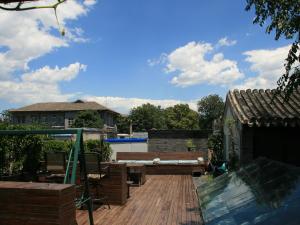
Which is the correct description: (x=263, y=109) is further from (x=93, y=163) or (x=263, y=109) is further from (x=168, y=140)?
(x=168, y=140)

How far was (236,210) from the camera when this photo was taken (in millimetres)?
5836

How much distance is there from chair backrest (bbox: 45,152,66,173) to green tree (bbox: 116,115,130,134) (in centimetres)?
8150

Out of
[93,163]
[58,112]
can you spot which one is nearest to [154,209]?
[93,163]

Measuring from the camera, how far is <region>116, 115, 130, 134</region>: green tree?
299ft

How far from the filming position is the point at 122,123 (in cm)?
9319

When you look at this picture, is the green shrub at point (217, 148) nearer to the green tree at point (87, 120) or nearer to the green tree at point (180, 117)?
the green tree at point (87, 120)

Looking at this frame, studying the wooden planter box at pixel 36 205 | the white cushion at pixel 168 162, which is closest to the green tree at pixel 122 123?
the white cushion at pixel 168 162

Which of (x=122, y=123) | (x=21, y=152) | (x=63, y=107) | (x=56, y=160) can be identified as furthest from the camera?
(x=122, y=123)

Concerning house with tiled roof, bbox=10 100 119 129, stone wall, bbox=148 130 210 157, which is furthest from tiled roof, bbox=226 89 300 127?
house with tiled roof, bbox=10 100 119 129

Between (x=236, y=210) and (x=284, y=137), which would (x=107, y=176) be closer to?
(x=236, y=210)

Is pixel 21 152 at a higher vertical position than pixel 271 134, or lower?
lower

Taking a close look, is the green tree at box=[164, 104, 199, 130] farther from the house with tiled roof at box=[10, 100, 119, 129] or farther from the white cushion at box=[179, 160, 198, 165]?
the white cushion at box=[179, 160, 198, 165]

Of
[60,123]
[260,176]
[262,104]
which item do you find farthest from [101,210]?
[60,123]

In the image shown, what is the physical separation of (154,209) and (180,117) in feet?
Answer: 261
